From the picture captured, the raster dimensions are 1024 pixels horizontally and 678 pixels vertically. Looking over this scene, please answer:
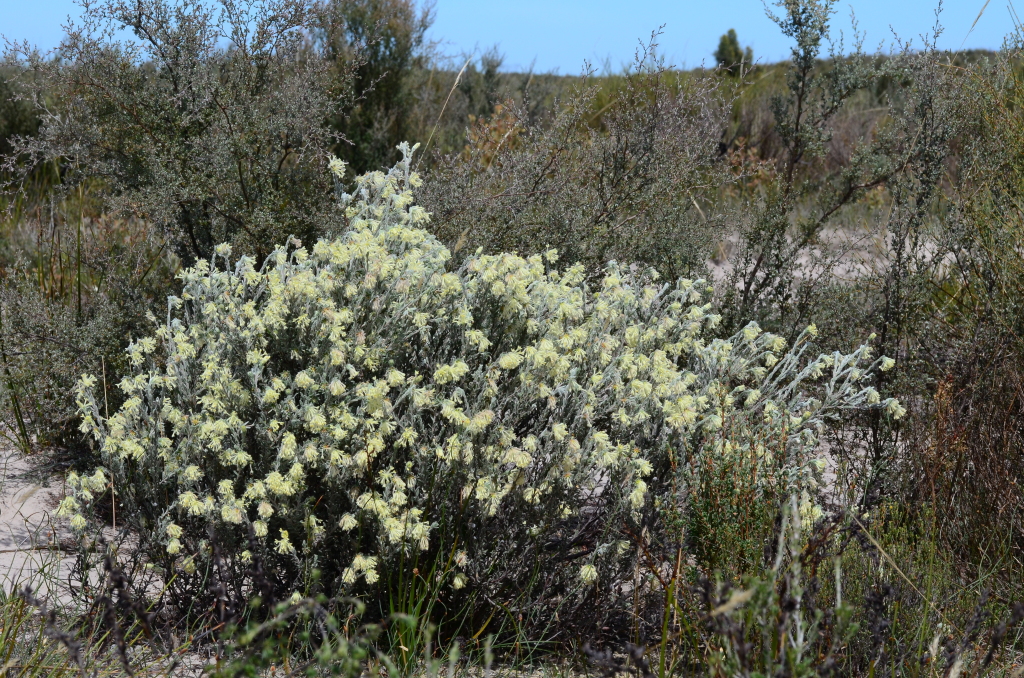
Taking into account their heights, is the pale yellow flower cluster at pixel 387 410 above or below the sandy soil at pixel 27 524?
above

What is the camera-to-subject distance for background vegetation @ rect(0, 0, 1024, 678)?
2922 millimetres

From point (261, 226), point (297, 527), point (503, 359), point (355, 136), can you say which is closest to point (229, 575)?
point (297, 527)

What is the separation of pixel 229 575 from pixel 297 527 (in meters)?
0.34

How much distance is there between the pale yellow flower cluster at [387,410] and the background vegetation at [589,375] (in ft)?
0.12

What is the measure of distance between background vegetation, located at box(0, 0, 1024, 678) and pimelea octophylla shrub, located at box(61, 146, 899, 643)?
29 millimetres

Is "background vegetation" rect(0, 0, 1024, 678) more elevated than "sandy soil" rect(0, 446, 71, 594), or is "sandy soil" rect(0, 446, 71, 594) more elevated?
"background vegetation" rect(0, 0, 1024, 678)

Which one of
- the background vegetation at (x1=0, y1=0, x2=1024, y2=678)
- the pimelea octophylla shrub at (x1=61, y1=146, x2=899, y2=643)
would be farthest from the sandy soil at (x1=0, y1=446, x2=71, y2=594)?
the pimelea octophylla shrub at (x1=61, y1=146, x2=899, y2=643)

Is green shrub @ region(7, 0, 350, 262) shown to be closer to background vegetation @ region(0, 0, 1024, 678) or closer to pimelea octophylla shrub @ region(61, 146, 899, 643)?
background vegetation @ region(0, 0, 1024, 678)

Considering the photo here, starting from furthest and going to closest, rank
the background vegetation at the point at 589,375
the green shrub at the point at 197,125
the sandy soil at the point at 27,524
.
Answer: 1. the green shrub at the point at 197,125
2. the sandy soil at the point at 27,524
3. the background vegetation at the point at 589,375

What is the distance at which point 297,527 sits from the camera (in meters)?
3.10

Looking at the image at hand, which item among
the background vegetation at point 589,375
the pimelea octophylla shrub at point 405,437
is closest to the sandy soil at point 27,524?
the background vegetation at point 589,375

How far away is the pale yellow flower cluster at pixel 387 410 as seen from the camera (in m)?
2.99

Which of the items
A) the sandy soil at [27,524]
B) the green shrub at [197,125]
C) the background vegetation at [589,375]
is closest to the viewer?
the background vegetation at [589,375]

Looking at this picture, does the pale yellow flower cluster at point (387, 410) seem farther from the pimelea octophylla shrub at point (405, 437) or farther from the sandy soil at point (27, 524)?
the sandy soil at point (27, 524)
